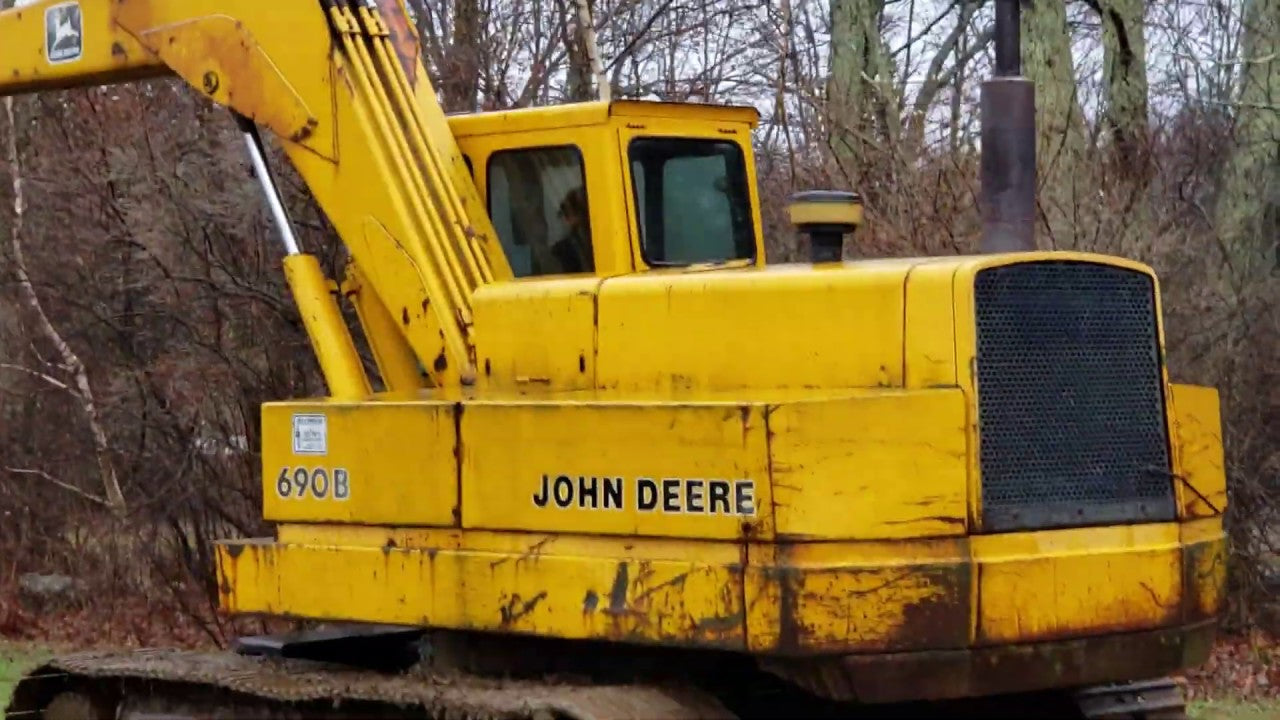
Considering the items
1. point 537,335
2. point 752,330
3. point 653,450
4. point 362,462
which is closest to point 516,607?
point 653,450

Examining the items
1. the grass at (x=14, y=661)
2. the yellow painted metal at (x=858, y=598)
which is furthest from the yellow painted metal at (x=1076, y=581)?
the grass at (x=14, y=661)

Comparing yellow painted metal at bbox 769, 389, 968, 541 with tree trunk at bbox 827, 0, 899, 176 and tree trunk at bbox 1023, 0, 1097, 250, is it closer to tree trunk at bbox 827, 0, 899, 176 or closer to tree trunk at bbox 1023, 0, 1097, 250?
tree trunk at bbox 1023, 0, 1097, 250

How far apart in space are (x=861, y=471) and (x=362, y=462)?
86.5 inches

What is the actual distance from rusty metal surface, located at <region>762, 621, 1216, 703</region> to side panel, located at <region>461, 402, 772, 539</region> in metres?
0.55

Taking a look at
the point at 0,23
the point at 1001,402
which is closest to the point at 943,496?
the point at 1001,402

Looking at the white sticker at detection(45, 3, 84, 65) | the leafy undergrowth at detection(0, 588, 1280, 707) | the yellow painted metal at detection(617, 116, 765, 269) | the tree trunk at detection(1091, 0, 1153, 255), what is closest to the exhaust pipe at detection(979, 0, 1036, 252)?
the yellow painted metal at detection(617, 116, 765, 269)

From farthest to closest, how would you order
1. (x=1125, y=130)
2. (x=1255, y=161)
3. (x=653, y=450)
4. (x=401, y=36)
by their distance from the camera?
(x=1255, y=161), (x=1125, y=130), (x=401, y=36), (x=653, y=450)

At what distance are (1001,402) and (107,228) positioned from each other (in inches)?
416

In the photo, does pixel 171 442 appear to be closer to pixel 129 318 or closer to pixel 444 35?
pixel 129 318

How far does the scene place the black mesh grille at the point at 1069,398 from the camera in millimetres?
6902

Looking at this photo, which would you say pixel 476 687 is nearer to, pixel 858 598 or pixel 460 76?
pixel 858 598

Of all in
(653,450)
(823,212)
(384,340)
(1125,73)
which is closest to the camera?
(653,450)

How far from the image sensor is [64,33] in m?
9.78

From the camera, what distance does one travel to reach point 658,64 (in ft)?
64.5
